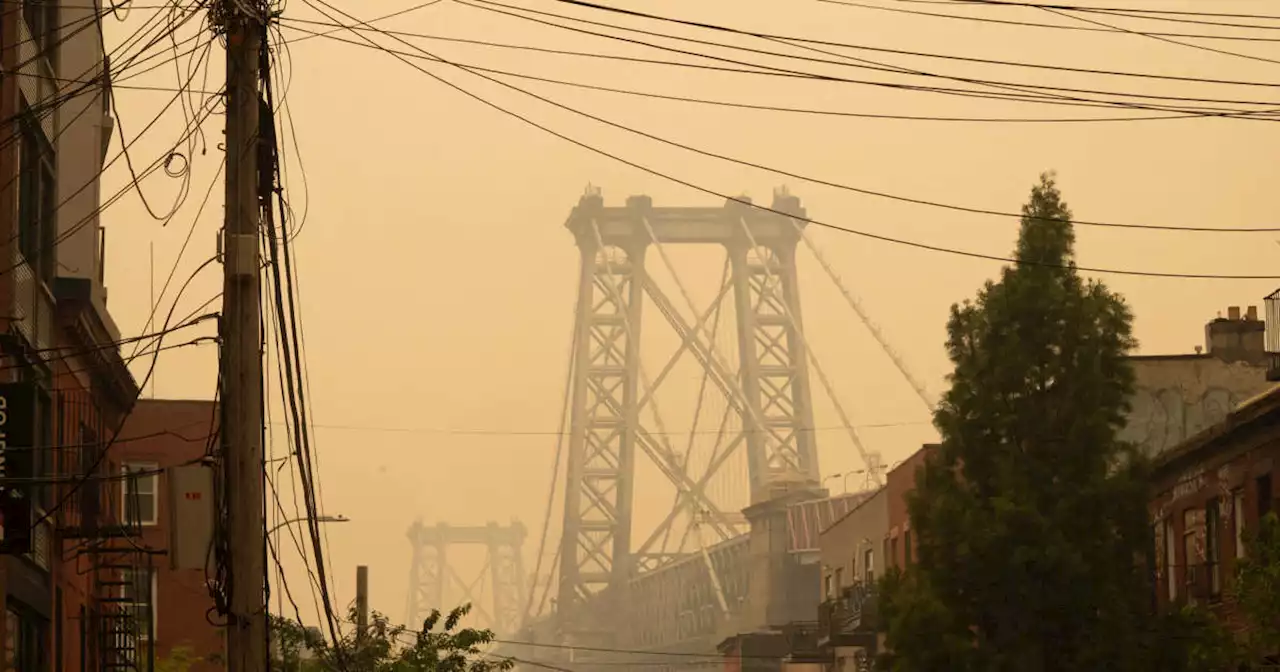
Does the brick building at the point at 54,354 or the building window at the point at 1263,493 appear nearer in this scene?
the brick building at the point at 54,354

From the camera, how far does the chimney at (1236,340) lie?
4900 cm

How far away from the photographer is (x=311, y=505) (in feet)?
59.4

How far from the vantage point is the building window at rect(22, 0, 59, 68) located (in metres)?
27.9

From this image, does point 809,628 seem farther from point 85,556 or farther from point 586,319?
point 586,319

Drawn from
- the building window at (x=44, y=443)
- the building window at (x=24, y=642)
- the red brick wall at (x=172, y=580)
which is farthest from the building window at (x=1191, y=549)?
the red brick wall at (x=172, y=580)

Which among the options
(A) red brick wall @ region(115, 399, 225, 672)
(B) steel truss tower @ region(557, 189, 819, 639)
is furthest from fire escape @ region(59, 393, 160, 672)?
(B) steel truss tower @ region(557, 189, 819, 639)

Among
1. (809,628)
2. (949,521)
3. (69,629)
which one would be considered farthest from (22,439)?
(809,628)

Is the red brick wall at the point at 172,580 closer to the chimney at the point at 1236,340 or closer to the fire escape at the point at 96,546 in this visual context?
the fire escape at the point at 96,546

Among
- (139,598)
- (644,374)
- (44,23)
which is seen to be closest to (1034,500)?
(44,23)

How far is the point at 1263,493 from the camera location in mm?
34000

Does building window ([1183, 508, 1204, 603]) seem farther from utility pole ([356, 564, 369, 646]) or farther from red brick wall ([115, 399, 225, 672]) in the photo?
red brick wall ([115, 399, 225, 672])

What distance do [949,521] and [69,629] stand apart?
1163 centimetres

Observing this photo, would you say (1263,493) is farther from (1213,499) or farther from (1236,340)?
(1236,340)

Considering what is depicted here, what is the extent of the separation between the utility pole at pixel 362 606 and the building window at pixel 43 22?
13922 mm
